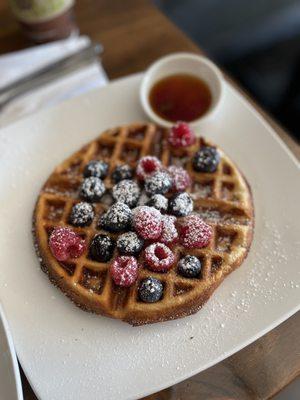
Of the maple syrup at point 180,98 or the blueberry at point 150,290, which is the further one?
the maple syrup at point 180,98

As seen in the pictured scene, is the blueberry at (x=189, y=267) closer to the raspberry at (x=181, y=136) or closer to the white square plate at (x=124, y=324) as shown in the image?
the white square plate at (x=124, y=324)

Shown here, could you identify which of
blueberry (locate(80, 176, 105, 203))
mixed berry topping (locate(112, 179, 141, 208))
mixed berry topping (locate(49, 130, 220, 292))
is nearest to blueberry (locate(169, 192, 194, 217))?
mixed berry topping (locate(49, 130, 220, 292))

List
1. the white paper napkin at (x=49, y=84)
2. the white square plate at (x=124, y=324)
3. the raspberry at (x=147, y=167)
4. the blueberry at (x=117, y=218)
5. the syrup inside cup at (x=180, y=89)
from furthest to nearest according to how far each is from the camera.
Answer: the white paper napkin at (x=49, y=84) < the syrup inside cup at (x=180, y=89) < the raspberry at (x=147, y=167) < the blueberry at (x=117, y=218) < the white square plate at (x=124, y=324)

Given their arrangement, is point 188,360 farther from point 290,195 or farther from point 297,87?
point 297,87

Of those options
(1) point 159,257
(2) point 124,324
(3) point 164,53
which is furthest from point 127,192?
(3) point 164,53

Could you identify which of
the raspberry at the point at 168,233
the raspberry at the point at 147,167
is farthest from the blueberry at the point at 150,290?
the raspberry at the point at 147,167

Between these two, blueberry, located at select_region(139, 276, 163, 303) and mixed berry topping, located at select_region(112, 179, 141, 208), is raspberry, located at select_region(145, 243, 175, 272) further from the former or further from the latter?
mixed berry topping, located at select_region(112, 179, 141, 208)

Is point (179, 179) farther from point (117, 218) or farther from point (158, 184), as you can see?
point (117, 218)
